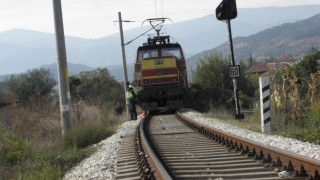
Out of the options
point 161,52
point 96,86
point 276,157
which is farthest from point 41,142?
point 96,86

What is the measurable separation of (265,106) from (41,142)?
698 cm

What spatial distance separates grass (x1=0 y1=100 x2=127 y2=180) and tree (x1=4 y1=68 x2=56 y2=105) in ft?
128

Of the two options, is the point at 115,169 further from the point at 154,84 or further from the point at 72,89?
the point at 72,89

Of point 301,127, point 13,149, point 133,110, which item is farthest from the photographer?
point 133,110

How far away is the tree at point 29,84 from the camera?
55531 millimetres

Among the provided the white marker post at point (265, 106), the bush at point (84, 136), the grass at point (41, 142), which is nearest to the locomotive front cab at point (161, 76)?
the grass at point (41, 142)

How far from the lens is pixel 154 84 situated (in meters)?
19.8

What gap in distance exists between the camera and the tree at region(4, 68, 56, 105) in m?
55.5

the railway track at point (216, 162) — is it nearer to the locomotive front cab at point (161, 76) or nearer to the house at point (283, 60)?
the house at point (283, 60)

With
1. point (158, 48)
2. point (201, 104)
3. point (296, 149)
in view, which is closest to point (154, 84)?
point (158, 48)

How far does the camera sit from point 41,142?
1284 cm

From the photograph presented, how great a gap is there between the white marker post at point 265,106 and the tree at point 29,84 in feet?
153

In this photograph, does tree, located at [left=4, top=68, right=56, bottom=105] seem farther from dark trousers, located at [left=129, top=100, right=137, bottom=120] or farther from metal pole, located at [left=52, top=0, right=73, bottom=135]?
metal pole, located at [left=52, top=0, right=73, bottom=135]

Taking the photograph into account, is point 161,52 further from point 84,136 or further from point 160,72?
point 84,136
